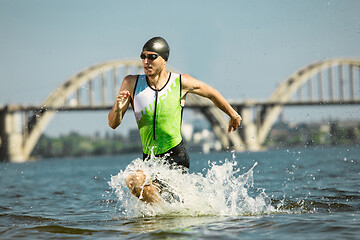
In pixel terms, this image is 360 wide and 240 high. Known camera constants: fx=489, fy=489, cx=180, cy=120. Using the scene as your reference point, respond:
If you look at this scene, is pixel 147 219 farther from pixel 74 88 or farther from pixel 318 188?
pixel 74 88

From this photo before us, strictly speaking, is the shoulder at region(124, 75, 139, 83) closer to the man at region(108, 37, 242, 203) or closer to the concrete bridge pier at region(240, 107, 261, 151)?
the man at region(108, 37, 242, 203)

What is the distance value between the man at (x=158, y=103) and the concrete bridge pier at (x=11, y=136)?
5227 cm

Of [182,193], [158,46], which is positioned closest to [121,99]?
[158,46]

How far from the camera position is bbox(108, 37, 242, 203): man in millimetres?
4473

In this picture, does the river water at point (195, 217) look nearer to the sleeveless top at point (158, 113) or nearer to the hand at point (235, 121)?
the sleeveless top at point (158, 113)

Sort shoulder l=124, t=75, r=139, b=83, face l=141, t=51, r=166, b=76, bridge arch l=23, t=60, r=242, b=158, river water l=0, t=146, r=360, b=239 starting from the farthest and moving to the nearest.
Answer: bridge arch l=23, t=60, r=242, b=158
shoulder l=124, t=75, r=139, b=83
face l=141, t=51, r=166, b=76
river water l=0, t=146, r=360, b=239

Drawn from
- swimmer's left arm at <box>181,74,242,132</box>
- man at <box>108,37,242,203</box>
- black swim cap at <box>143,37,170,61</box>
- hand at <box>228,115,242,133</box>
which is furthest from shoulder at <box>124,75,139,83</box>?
hand at <box>228,115,242,133</box>

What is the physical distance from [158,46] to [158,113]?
2.01ft

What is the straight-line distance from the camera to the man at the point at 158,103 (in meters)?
4.47

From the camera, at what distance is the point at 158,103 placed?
4.48m

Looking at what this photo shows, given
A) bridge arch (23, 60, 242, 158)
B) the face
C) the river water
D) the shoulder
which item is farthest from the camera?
bridge arch (23, 60, 242, 158)

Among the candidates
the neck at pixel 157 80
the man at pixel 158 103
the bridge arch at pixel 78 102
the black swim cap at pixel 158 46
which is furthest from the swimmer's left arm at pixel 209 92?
the bridge arch at pixel 78 102

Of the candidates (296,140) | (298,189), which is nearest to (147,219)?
(298,189)

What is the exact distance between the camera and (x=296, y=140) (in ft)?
340
